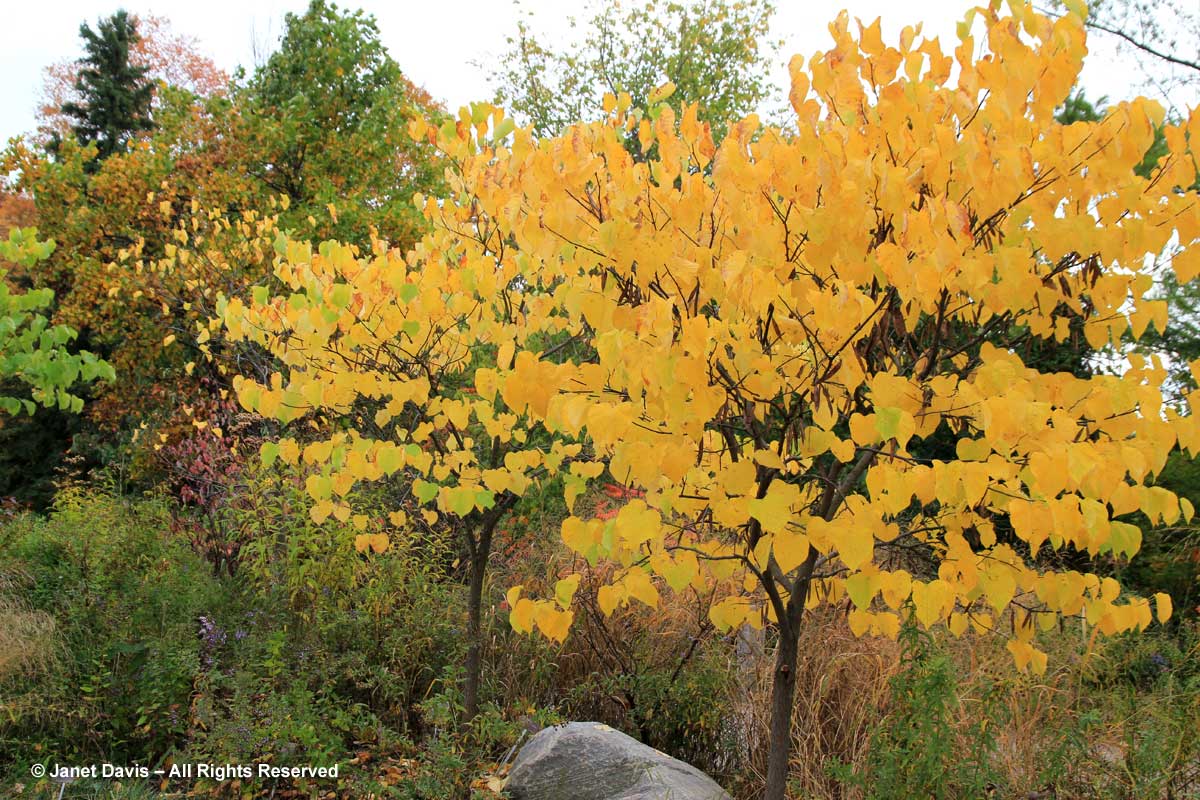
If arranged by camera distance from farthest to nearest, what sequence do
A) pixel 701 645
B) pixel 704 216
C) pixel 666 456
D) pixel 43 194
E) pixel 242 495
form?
1. pixel 43 194
2. pixel 242 495
3. pixel 701 645
4. pixel 704 216
5. pixel 666 456

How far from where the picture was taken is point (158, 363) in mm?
11383

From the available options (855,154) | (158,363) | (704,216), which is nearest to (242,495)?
(704,216)

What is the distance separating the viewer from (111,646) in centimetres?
458

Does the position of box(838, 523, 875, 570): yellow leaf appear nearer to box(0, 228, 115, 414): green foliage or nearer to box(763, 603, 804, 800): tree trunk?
box(763, 603, 804, 800): tree trunk

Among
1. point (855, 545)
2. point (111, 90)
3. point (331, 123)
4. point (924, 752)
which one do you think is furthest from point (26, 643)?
point (111, 90)

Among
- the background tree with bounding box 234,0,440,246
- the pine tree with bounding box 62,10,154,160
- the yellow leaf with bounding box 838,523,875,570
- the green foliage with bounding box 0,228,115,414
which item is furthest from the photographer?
the pine tree with bounding box 62,10,154,160

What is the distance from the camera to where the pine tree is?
18.9 meters

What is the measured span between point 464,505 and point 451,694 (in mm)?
1271

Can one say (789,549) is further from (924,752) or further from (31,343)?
(31,343)

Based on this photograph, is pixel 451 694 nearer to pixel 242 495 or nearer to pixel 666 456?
pixel 666 456

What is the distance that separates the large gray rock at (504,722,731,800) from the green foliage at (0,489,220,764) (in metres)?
1.67

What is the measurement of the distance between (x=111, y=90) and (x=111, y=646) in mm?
17868

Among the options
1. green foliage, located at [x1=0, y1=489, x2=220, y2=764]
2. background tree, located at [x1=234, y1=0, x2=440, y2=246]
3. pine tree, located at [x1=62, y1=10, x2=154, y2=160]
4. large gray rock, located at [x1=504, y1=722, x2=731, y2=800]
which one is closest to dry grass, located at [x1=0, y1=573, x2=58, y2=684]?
green foliage, located at [x1=0, y1=489, x2=220, y2=764]

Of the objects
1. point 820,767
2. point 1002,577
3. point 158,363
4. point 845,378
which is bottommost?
point 820,767
